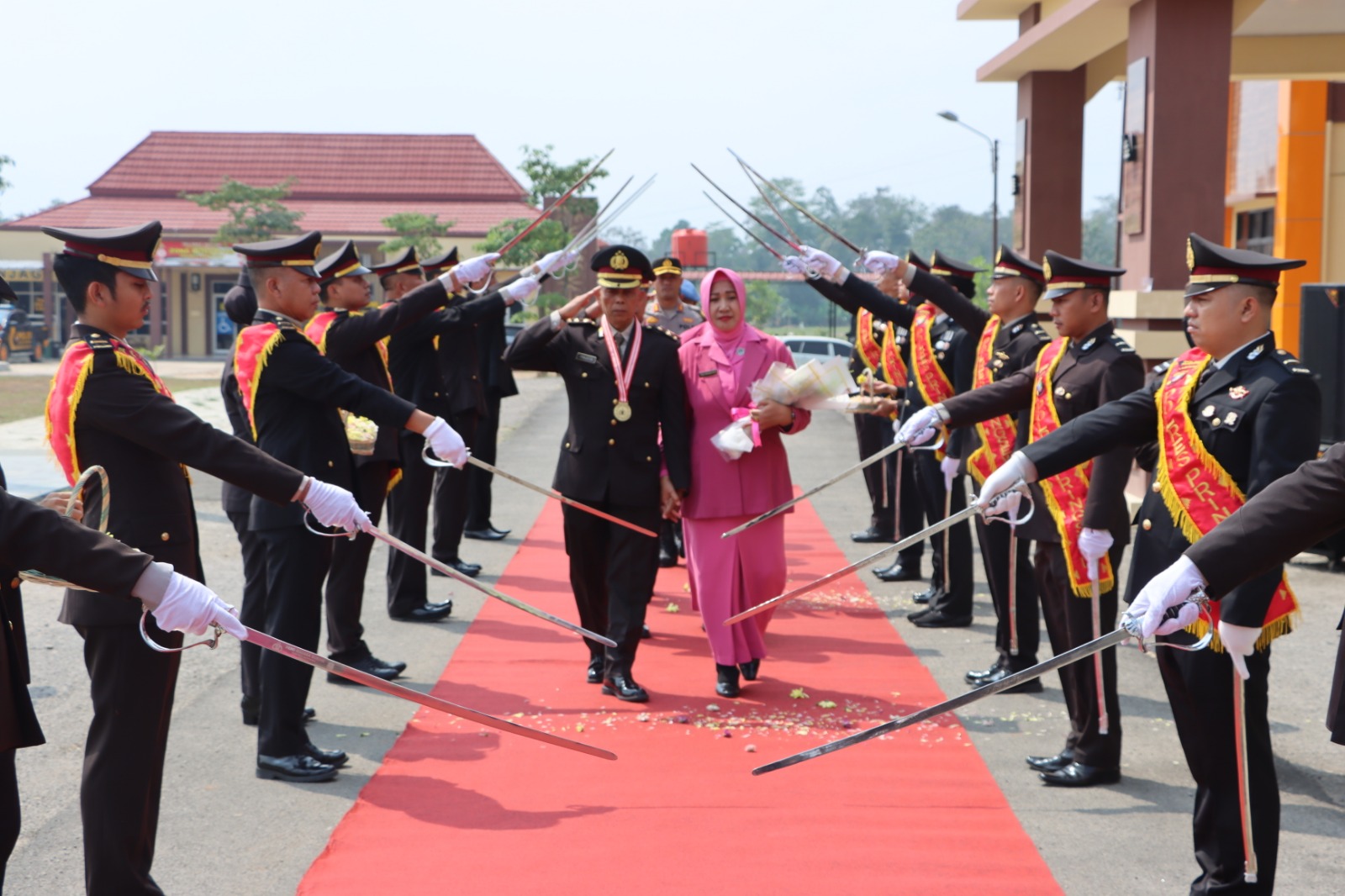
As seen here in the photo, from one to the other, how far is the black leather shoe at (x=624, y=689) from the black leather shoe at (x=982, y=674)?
5.12 ft

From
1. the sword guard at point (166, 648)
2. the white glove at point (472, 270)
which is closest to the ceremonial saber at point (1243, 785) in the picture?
the sword guard at point (166, 648)

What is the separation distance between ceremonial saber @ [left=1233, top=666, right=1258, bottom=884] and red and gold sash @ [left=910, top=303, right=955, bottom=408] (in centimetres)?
385

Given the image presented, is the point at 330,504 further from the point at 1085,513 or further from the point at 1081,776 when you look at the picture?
the point at 1081,776

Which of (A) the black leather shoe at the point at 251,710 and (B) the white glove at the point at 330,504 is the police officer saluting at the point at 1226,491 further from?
(A) the black leather shoe at the point at 251,710

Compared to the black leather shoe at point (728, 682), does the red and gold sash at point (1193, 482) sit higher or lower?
higher

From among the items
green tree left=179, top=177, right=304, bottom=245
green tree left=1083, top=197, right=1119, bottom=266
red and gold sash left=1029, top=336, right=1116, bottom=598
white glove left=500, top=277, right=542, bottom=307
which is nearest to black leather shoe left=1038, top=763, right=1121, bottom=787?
red and gold sash left=1029, top=336, right=1116, bottom=598

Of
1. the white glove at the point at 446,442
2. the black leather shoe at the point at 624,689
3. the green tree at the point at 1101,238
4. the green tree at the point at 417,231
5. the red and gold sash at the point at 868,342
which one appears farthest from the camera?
the green tree at the point at 1101,238

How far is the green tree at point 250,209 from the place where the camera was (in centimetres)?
3906

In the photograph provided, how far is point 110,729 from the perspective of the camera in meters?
3.34

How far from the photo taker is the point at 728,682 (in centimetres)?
577

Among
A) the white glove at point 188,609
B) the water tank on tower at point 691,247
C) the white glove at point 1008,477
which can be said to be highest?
the water tank on tower at point 691,247

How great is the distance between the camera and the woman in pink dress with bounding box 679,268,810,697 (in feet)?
19.2

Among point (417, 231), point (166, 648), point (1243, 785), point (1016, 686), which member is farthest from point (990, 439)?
point (417, 231)

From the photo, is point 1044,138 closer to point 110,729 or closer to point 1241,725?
point 1241,725
